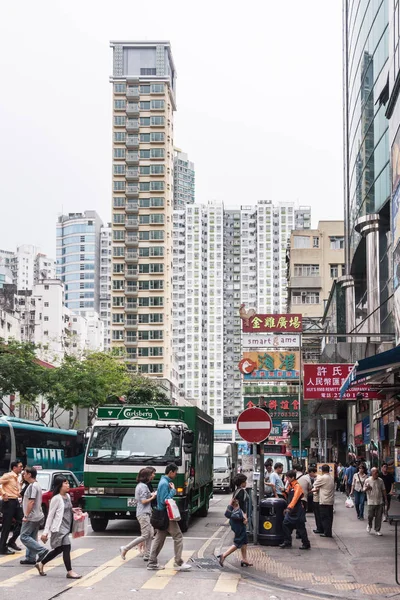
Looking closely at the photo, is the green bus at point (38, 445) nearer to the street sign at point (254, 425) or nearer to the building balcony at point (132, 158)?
the street sign at point (254, 425)

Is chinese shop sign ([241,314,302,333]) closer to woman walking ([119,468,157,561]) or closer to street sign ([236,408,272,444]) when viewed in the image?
street sign ([236,408,272,444])

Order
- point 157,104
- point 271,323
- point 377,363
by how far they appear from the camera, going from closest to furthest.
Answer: point 377,363 < point 271,323 < point 157,104

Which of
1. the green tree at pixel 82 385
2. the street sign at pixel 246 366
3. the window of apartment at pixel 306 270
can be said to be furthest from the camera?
the window of apartment at pixel 306 270

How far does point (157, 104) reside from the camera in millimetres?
116000

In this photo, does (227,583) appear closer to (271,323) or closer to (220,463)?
(220,463)

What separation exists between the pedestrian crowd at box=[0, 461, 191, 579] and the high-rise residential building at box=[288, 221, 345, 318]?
80861 mm

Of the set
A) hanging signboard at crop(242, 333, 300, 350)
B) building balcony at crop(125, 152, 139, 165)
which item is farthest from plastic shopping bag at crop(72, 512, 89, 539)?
building balcony at crop(125, 152, 139, 165)

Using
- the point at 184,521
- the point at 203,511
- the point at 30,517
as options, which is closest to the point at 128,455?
the point at 184,521

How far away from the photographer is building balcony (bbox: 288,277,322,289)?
96.8 meters

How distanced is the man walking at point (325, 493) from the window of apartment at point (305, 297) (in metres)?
78.2

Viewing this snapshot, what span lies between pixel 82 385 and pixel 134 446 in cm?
3971

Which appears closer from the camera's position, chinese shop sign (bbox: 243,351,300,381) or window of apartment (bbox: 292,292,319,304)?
chinese shop sign (bbox: 243,351,300,381)

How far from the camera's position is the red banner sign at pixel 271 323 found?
4669 cm

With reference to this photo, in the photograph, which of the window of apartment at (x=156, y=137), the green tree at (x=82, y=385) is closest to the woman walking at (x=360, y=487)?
the green tree at (x=82, y=385)
